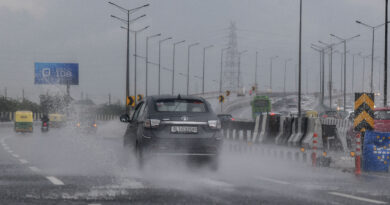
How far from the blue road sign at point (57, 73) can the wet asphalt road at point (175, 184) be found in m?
59.0

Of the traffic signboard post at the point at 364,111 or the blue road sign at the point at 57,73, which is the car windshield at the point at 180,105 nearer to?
the traffic signboard post at the point at 364,111

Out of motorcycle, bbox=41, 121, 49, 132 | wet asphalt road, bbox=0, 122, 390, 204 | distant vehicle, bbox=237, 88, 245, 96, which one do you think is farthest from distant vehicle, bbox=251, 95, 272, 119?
wet asphalt road, bbox=0, 122, 390, 204

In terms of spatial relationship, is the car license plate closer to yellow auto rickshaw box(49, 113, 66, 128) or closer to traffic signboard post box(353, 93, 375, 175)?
traffic signboard post box(353, 93, 375, 175)

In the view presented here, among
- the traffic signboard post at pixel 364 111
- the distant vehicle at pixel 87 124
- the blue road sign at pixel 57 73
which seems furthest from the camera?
the blue road sign at pixel 57 73

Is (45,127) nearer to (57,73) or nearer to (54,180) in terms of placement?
(57,73)

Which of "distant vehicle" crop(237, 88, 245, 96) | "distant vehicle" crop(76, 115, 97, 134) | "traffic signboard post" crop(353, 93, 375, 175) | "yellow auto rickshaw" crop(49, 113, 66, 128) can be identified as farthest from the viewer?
"distant vehicle" crop(237, 88, 245, 96)

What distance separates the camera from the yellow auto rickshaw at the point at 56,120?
74300 mm

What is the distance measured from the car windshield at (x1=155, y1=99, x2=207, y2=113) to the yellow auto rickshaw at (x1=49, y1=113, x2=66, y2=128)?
196 feet

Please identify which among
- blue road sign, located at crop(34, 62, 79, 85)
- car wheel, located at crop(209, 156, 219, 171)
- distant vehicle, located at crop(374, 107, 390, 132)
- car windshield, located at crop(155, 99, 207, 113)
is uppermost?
blue road sign, located at crop(34, 62, 79, 85)

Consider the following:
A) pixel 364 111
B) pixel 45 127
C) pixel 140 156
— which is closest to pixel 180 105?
pixel 140 156

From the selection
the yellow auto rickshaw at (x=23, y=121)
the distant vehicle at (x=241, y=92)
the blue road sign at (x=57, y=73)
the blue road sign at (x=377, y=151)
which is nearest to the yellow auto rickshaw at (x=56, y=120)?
the blue road sign at (x=57, y=73)

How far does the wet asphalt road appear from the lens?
10.6 metres

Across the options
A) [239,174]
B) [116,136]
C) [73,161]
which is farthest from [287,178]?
[116,136]

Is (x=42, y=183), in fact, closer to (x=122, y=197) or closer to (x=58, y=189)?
(x=58, y=189)
